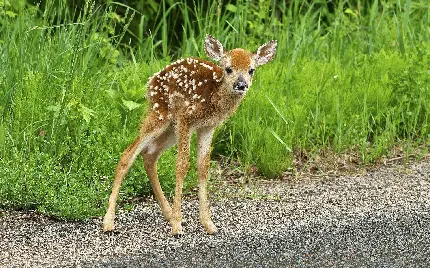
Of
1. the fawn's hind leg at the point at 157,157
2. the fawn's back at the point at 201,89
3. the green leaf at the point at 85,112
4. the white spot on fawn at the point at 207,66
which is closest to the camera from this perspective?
the fawn's back at the point at 201,89

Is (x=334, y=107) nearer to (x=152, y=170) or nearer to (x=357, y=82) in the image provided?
(x=357, y=82)

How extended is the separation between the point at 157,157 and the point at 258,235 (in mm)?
724

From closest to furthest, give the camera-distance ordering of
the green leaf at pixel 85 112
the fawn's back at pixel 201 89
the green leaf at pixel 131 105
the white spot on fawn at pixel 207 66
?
the fawn's back at pixel 201 89 < the white spot on fawn at pixel 207 66 < the green leaf at pixel 85 112 < the green leaf at pixel 131 105

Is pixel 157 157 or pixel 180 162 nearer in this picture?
pixel 180 162

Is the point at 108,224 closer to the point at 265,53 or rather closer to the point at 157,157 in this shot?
the point at 157,157

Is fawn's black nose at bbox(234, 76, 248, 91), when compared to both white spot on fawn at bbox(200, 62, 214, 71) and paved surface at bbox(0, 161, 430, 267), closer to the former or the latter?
white spot on fawn at bbox(200, 62, 214, 71)

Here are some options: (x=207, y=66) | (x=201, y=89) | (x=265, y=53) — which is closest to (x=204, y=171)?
(x=201, y=89)

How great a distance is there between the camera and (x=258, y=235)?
5.68 meters

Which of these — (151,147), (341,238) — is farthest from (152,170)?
(341,238)

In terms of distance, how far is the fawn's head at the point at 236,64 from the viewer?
5.39 meters

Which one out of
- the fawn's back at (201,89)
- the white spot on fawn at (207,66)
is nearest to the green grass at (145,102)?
the fawn's back at (201,89)

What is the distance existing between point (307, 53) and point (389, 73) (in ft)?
2.64

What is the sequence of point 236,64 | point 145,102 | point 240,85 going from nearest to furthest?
1. point 240,85
2. point 236,64
3. point 145,102

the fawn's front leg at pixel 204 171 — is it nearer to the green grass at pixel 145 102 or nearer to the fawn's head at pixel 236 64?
the fawn's head at pixel 236 64
